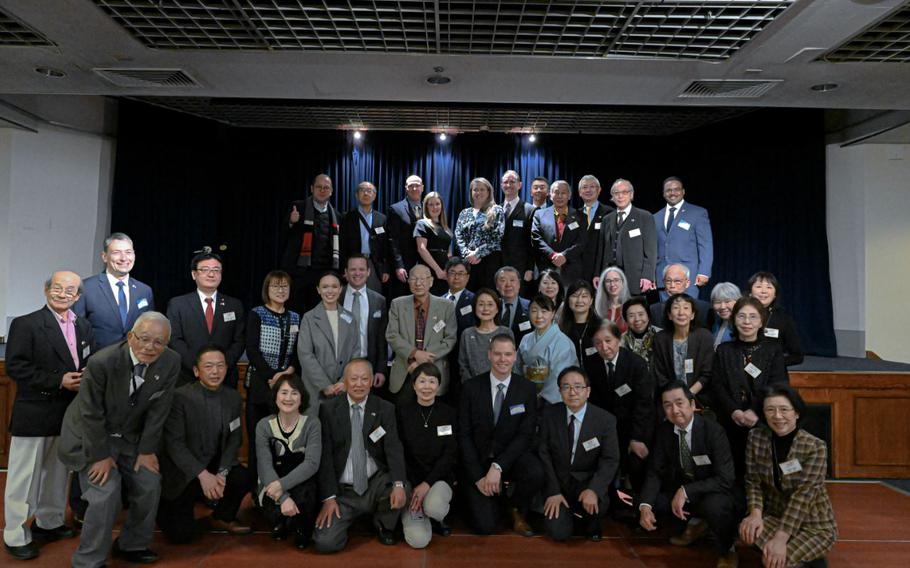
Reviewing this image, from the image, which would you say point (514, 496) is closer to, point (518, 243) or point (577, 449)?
point (577, 449)

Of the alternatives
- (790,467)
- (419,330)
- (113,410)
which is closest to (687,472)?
(790,467)

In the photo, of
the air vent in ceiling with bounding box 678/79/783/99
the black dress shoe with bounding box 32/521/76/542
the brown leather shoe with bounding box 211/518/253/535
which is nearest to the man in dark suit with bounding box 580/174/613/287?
the air vent in ceiling with bounding box 678/79/783/99

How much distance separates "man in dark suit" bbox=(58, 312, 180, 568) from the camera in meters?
2.96

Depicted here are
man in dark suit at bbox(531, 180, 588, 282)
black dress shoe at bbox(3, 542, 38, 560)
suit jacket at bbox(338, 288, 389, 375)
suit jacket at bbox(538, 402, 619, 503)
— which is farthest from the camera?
man in dark suit at bbox(531, 180, 588, 282)

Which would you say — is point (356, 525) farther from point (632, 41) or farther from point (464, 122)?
point (464, 122)

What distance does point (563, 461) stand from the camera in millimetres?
3607

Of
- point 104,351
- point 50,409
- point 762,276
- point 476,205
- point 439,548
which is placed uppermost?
point 476,205

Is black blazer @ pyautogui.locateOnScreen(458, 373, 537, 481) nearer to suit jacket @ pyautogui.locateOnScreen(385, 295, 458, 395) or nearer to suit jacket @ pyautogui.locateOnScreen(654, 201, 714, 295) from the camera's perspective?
suit jacket @ pyautogui.locateOnScreen(385, 295, 458, 395)

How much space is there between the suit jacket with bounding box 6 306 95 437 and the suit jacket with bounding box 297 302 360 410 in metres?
1.28

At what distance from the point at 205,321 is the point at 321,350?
736 mm

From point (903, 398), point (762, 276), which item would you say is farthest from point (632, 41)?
point (903, 398)

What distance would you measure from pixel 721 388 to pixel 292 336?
268cm

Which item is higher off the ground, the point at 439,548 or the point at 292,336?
the point at 292,336

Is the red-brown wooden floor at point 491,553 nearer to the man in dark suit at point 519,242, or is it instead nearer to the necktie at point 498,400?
the necktie at point 498,400
